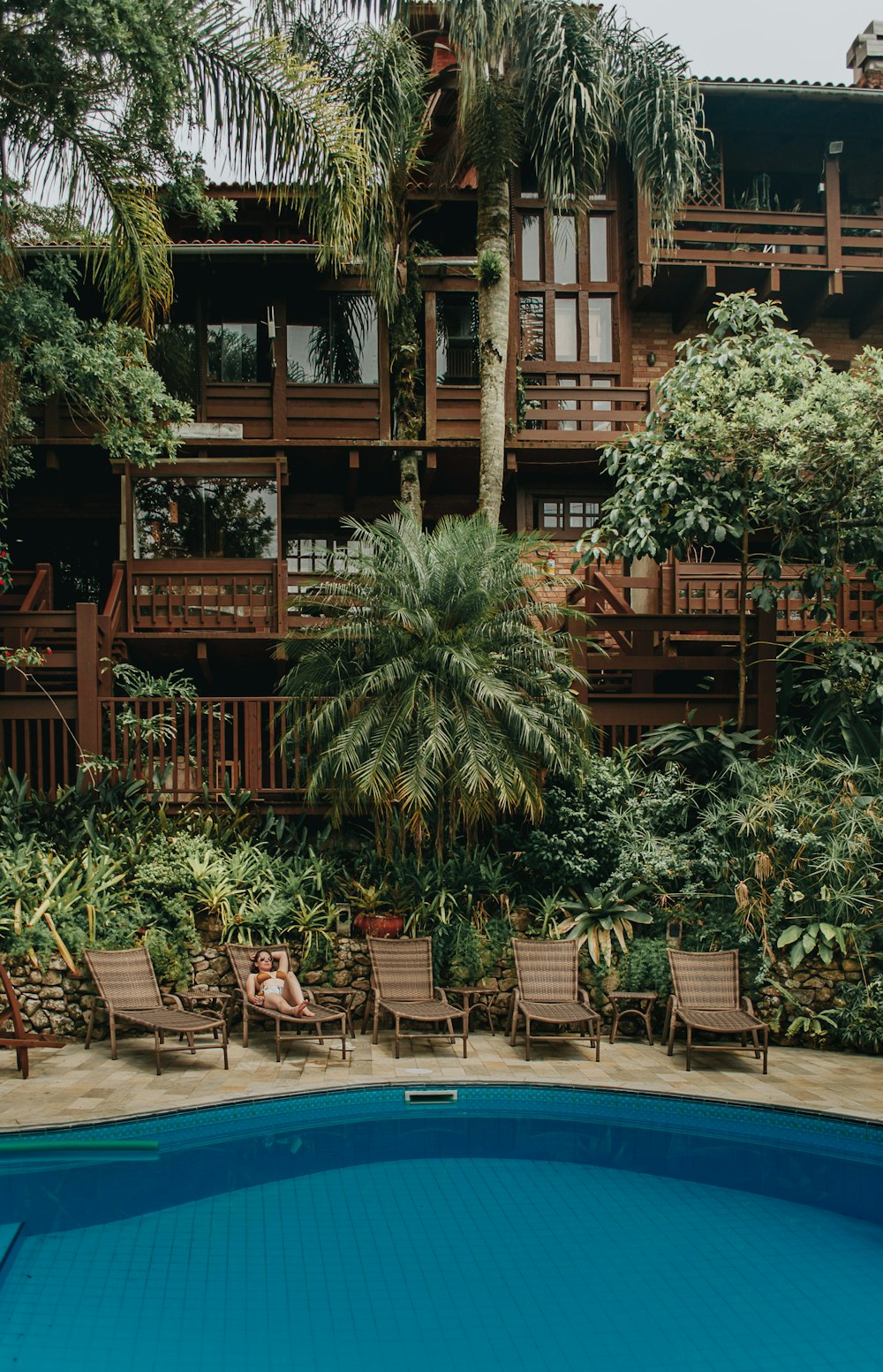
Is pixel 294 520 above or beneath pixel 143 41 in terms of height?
beneath

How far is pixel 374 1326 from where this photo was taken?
4.98 meters

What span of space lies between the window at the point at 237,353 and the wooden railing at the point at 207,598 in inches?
150

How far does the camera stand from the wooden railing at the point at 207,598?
1570cm

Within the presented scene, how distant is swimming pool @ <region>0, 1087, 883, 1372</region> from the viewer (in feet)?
16.0

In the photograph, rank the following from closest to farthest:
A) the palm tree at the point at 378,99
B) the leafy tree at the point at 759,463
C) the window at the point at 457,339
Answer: the leafy tree at the point at 759,463
the palm tree at the point at 378,99
the window at the point at 457,339

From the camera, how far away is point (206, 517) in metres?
17.3

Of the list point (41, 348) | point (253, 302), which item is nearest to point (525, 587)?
point (41, 348)

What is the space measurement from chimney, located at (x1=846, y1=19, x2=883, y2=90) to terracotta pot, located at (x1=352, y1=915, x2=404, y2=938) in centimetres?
1729

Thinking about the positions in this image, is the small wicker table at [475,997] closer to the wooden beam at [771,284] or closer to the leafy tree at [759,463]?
the leafy tree at [759,463]

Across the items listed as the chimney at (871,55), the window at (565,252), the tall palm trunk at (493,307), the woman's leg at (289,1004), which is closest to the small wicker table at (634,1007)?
the woman's leg at (289,1004)

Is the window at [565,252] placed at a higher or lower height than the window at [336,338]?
higher

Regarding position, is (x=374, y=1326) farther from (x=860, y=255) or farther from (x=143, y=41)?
(x=860, y=255)

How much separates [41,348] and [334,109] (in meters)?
3.94

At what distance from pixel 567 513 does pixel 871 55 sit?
9.88m
